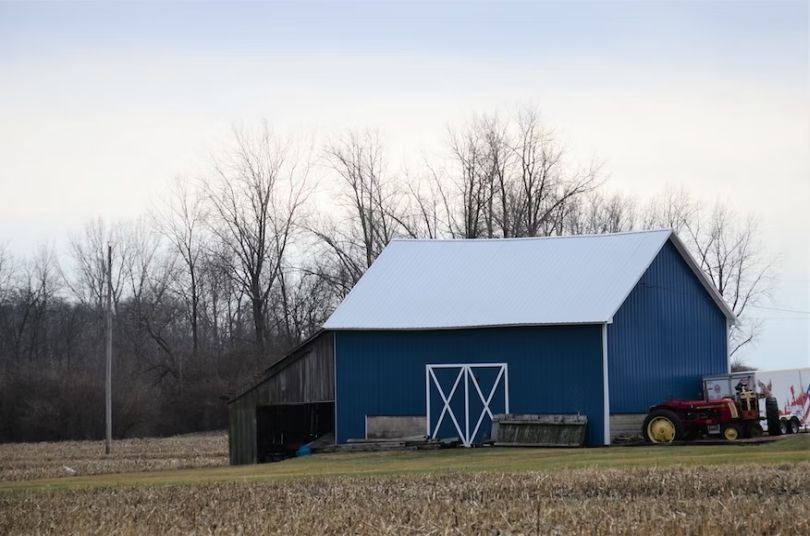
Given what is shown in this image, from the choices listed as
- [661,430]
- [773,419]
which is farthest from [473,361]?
[773,419]

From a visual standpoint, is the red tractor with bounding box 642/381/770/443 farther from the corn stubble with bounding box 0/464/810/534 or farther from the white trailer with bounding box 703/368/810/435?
the corn stubble with bounding box 0/464/810/534

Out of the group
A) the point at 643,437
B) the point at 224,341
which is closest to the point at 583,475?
the point at 643,437

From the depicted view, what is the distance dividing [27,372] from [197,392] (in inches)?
339

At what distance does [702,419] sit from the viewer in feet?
113

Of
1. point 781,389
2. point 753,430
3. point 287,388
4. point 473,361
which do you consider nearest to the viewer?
point 753,430

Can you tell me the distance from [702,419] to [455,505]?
18076mm

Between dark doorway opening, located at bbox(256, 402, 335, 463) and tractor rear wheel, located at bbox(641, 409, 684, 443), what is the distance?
9.63 metres

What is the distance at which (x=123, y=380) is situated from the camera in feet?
223

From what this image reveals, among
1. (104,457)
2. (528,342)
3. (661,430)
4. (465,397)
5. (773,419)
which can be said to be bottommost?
(104,457)

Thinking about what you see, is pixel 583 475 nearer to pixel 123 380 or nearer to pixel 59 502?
pixel 59 502

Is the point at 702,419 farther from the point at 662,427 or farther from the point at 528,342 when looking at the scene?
the point at 528,342

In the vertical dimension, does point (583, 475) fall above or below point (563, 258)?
below

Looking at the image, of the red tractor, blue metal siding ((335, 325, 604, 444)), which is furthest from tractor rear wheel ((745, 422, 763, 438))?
blue metal siding ((335, 325, 604, 444))

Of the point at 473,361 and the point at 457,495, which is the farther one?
the point at 473,361
